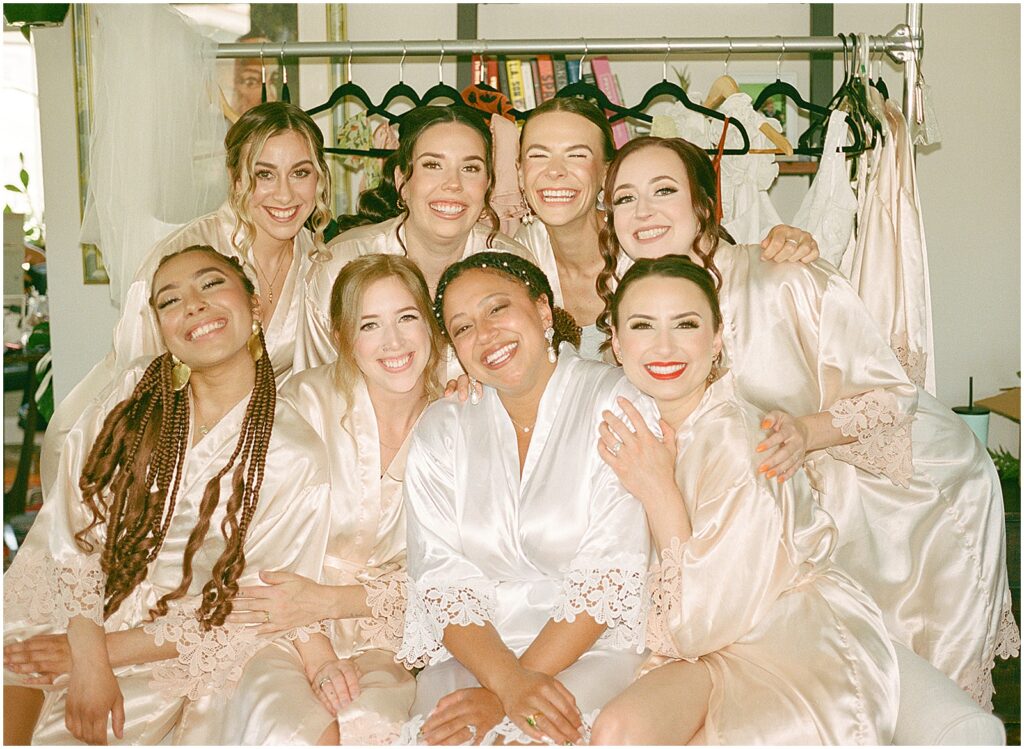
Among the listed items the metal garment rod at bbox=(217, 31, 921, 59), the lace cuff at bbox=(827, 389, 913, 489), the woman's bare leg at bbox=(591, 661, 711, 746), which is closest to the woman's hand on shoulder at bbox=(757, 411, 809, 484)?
the lace cuff at bbox=(827, 389, 913, 489)

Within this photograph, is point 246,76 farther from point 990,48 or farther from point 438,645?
point 990,48

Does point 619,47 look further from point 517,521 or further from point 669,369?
point 517,521

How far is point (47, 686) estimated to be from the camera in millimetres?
2205

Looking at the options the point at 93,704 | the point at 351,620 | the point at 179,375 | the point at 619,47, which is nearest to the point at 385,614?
the point at 351,620

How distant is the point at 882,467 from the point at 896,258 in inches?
29.3

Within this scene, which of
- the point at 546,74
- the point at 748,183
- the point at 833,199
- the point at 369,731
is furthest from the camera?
the point at 546,74

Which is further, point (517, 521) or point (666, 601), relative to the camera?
point (517, 521)

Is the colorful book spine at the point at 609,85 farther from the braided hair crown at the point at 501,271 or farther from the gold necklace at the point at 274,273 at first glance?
the braided hair crown at the point at 501,271

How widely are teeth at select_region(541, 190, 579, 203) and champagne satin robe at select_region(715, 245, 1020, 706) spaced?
441 mm

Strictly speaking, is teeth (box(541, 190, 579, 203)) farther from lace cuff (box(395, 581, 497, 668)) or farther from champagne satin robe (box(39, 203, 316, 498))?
lace cuff (box(395, 581, 497, 668))

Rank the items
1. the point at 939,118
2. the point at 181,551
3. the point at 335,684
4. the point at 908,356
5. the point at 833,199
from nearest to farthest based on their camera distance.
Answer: the point at 335,684 < the point at 181,551 < the point at 908,356 < the point at 833,199 < the point at 939,118

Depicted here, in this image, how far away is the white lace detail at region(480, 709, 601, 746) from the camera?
1889mm

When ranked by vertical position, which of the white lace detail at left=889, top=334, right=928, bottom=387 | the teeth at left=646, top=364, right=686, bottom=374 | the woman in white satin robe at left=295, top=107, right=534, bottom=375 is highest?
the woman in white satin robe at left=295, top=107, right=534, bottom=375

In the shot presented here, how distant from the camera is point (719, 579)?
208 centimetres
